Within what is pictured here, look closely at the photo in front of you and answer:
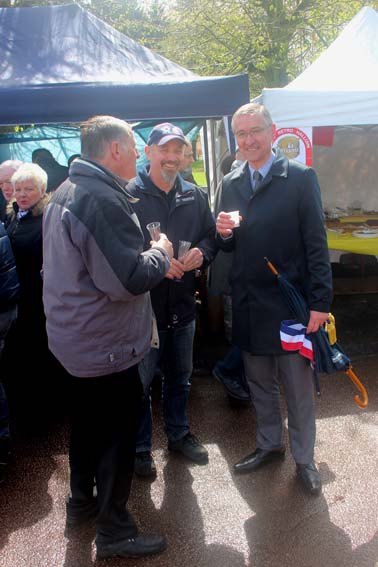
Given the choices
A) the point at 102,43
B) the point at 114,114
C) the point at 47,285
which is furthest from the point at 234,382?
the point at 102,43

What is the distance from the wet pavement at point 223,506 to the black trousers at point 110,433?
21cm

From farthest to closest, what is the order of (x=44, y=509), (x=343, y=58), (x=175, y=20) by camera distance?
(x=175, y=20) → (x=343, y=58) → (x=44, y=509)

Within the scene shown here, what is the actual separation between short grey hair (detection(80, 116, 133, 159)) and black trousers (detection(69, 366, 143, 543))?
35.8 inches

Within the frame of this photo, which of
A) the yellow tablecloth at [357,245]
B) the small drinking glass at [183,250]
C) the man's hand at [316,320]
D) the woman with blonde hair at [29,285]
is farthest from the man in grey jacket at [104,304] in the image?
the yellow tablecloth at [357,245]

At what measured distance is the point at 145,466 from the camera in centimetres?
286

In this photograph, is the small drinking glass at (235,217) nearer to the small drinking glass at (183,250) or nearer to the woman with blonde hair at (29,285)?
the small drinking glass at (183,250)

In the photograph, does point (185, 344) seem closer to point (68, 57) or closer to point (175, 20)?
point (68, 57)

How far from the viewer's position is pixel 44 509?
264 centimetres

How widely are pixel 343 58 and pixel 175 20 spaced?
1359 cm

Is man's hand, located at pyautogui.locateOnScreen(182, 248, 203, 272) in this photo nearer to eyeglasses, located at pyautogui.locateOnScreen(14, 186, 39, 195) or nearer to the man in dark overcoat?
the man in dark overcoat

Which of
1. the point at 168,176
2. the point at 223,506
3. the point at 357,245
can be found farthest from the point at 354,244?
the point at 223,506

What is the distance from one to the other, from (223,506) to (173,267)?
1.29m

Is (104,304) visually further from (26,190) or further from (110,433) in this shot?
(26,190)

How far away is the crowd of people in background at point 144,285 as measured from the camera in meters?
1.90
